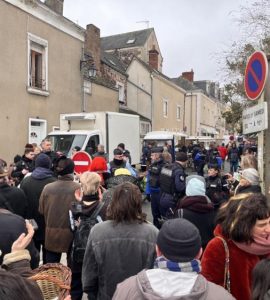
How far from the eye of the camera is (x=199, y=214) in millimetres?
4422

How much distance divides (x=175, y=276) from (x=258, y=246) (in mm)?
914

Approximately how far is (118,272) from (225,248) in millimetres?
1000

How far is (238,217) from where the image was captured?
2.64 meters

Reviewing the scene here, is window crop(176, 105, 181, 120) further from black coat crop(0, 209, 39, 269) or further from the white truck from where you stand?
black coat crop(0, 209, 39, 269)

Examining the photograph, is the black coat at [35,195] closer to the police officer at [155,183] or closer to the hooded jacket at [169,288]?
the police officer at [155,183]

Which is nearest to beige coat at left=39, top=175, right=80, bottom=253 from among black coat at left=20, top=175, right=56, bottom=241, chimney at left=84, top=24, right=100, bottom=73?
black coat at left=20, top=175, right=56, bottom=241

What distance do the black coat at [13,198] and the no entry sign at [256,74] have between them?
3.01 metres

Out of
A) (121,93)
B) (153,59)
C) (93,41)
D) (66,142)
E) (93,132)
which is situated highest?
(153,59)

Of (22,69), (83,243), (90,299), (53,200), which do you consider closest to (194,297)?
(90,299)

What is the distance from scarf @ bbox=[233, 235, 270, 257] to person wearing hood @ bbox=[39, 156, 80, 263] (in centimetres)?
258

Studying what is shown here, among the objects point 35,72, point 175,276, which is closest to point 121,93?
point 35,72

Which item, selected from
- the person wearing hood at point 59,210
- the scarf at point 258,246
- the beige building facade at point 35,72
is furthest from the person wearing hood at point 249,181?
the beige building facade at point 35,72

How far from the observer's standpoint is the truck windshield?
13664 mm

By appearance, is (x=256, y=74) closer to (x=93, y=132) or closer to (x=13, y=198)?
(x=13, y=198)
